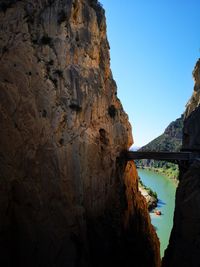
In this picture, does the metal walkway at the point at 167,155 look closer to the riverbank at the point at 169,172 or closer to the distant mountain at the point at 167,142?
the riverbank at the point at 169,172

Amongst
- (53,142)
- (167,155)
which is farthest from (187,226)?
(167,155)

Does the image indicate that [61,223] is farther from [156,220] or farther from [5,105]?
[156,220]

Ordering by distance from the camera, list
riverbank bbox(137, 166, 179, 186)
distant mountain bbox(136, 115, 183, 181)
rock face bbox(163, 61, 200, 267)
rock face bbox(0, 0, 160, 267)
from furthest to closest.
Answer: distant mountain bbox(136, 115, 183, 181)
riverbank bbox(137, 166, 179, 186)
rock face bbox(0, 0, 160, 267)
rock face bbox(163, 61, 200, 267)

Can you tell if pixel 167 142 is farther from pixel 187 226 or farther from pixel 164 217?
pixel 187 226

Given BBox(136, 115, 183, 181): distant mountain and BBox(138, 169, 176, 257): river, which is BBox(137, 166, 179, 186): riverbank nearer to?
BBox(136, 115, 183, 181): distant mountain

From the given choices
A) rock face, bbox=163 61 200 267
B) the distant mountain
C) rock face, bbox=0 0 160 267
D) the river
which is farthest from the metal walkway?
the distant mountain

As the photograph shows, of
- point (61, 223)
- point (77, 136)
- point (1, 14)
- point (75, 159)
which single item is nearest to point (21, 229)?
point (61, 223)

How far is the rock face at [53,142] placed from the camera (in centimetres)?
1878

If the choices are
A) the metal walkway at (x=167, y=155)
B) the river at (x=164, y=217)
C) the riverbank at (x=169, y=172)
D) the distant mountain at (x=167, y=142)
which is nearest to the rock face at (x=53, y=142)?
the metal walkway at (x=167, y=155)

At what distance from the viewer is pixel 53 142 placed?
63.1ft

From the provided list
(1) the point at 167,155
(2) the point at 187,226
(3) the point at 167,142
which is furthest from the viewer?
(3) the point at 167,142

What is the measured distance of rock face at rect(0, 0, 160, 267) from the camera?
1878 centimetres

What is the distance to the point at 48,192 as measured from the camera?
18953mm

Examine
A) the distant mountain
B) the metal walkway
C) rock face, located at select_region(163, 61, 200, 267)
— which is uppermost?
the distant mountain
